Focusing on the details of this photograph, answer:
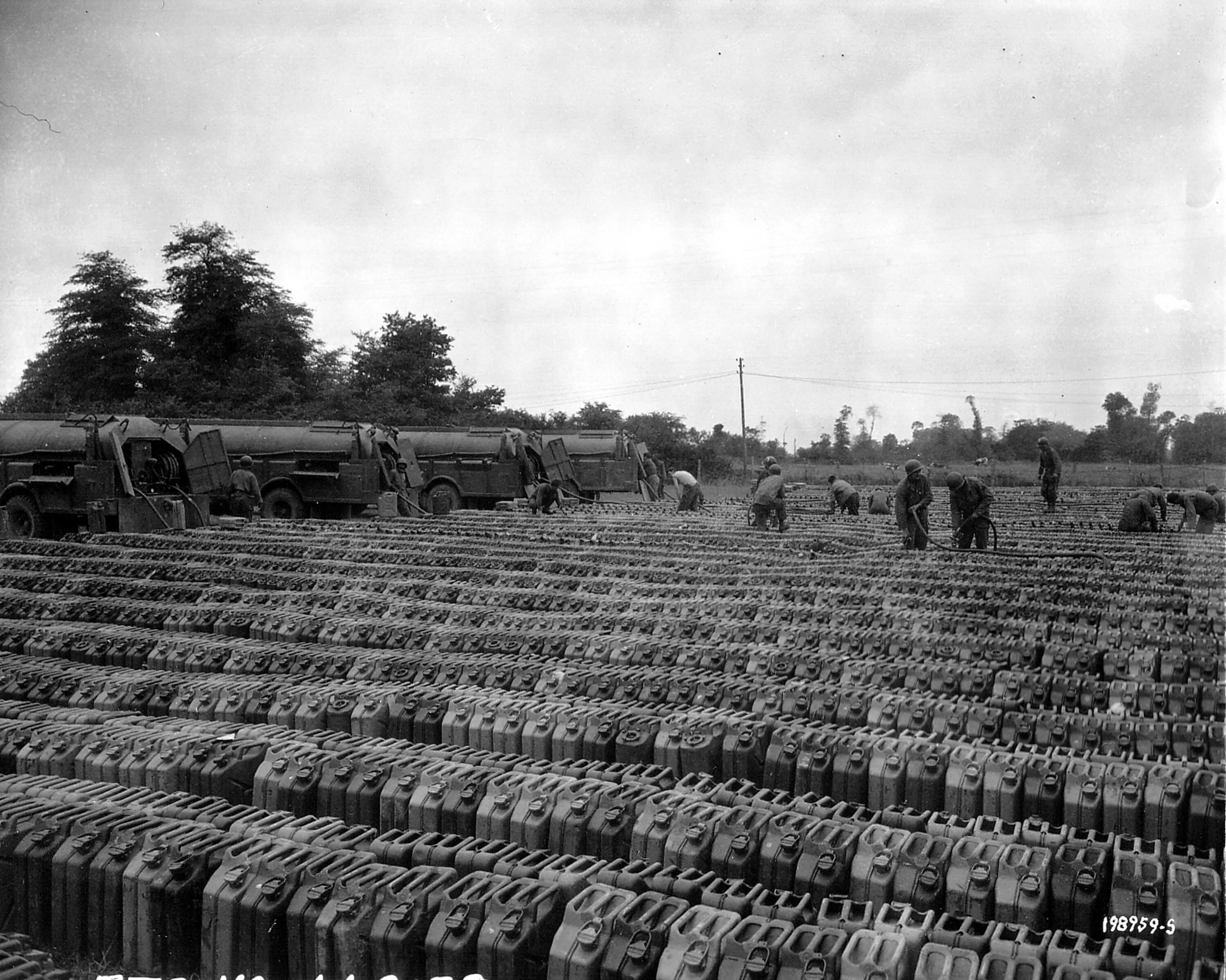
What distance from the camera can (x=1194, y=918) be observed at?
166 inches

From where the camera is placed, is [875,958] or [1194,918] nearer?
[875,958]

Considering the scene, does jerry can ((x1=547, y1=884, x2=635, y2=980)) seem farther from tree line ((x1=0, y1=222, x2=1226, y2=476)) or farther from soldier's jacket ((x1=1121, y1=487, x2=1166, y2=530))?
tree line ((x1=0, y1=222, x2=1226, y2=476))

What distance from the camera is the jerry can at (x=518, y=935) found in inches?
A: 165

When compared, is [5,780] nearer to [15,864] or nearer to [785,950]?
[15,864]

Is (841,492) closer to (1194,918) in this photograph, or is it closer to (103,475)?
(103,475)

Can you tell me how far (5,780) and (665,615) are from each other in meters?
6.08

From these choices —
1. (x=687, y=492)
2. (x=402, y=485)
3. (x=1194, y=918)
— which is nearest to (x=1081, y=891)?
(x=1194, y=918)

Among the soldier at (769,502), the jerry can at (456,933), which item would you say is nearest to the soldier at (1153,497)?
the soldier at (769,502)

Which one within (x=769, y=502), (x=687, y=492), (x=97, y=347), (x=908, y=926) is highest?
(x=97, y=347)

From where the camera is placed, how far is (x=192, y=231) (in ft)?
128

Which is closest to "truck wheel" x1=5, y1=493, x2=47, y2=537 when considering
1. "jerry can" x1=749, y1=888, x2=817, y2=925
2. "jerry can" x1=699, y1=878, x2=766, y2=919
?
"jerry can" x1=699, y1=878, x2=766, y2=919

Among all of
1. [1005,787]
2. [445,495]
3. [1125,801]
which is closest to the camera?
[1125,801]

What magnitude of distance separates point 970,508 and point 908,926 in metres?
10.9

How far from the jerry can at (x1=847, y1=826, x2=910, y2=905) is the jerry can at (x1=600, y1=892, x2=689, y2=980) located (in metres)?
1.03
